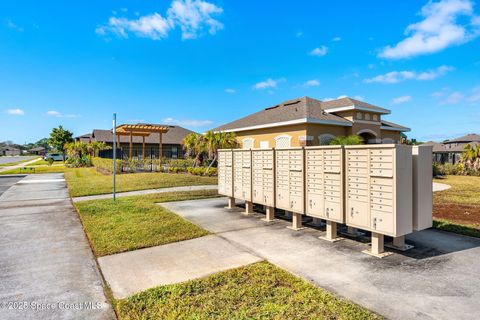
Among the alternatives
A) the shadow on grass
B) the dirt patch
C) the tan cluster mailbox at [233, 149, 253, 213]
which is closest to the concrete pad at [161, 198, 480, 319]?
the shadow on grass

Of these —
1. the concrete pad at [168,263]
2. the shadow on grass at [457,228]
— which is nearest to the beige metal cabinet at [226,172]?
the concrete pad at [168,263]

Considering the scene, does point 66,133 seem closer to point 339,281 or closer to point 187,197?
point 187,197

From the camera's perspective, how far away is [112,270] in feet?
16.1

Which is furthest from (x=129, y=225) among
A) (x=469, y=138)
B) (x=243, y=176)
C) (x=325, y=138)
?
(x=469, y=138)

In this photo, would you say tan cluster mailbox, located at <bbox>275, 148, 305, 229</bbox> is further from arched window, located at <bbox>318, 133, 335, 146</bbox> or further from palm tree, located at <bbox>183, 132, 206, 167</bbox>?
palm tree, located at <bbox>183, 132, 206, 167</bbox>

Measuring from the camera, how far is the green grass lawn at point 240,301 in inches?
137

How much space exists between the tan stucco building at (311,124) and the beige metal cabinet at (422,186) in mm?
11579

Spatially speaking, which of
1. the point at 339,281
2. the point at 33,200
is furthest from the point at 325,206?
the point at 33,200

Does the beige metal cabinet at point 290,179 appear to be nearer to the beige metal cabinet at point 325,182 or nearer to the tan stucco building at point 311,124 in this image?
the beige metal cabinet at point 325,182

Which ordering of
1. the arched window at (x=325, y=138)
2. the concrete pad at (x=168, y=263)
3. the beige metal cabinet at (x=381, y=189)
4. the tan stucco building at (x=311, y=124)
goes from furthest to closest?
the arched window at (x=325, y=138) < the tan stucco building at (x=311, y=124) < the beige metal cabinet at (x=381, y=189) < the concrete pad at (x=168, y=263)

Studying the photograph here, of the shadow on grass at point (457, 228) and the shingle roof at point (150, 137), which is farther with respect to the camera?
the shingle roof at point (150, 137)

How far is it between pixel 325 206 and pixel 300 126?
12210 millimetres

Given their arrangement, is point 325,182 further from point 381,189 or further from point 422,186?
point 422,186

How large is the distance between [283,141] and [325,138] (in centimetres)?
280
